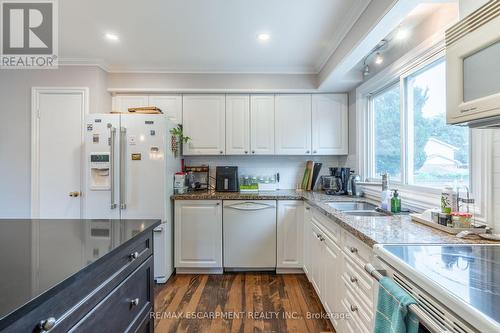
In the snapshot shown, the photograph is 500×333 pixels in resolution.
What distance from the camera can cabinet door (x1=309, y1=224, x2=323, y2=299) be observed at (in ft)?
7.35

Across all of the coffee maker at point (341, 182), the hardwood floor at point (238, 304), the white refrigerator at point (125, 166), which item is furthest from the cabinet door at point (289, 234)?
the white refrigerator at point (125, 166)

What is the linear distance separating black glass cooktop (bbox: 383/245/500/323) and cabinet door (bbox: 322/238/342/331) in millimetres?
719

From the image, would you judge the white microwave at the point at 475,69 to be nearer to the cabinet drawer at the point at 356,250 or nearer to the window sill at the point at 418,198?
the cabinet drawer at the point at 356,250

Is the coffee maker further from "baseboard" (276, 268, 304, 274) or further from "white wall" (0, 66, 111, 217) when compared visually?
"white wall" (0, 66, 111, 217)

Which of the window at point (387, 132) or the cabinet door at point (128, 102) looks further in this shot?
the cabinet door at point (128, 102)

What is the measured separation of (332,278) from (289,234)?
40.5 inches

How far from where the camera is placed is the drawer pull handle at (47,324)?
0.65 m

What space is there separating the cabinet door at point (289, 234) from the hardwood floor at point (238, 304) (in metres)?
0.18

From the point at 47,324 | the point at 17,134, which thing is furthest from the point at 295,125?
the point at 17,134

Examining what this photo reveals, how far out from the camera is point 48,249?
101 cm

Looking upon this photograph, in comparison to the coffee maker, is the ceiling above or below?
above

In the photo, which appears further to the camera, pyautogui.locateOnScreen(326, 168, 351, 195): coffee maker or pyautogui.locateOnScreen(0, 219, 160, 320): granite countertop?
pyautogui.locateOnScreen(326, 168, 351, 195): coffee maker

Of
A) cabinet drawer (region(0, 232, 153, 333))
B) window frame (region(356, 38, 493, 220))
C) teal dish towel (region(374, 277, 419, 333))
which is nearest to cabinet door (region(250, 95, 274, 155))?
window frame (region(356, 38, 493, 220))

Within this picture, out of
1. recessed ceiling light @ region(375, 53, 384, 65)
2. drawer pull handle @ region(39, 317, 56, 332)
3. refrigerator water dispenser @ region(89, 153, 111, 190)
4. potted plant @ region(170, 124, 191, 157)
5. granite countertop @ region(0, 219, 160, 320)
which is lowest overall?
drawer pull handle @ region(39, 317, 56, 332)
